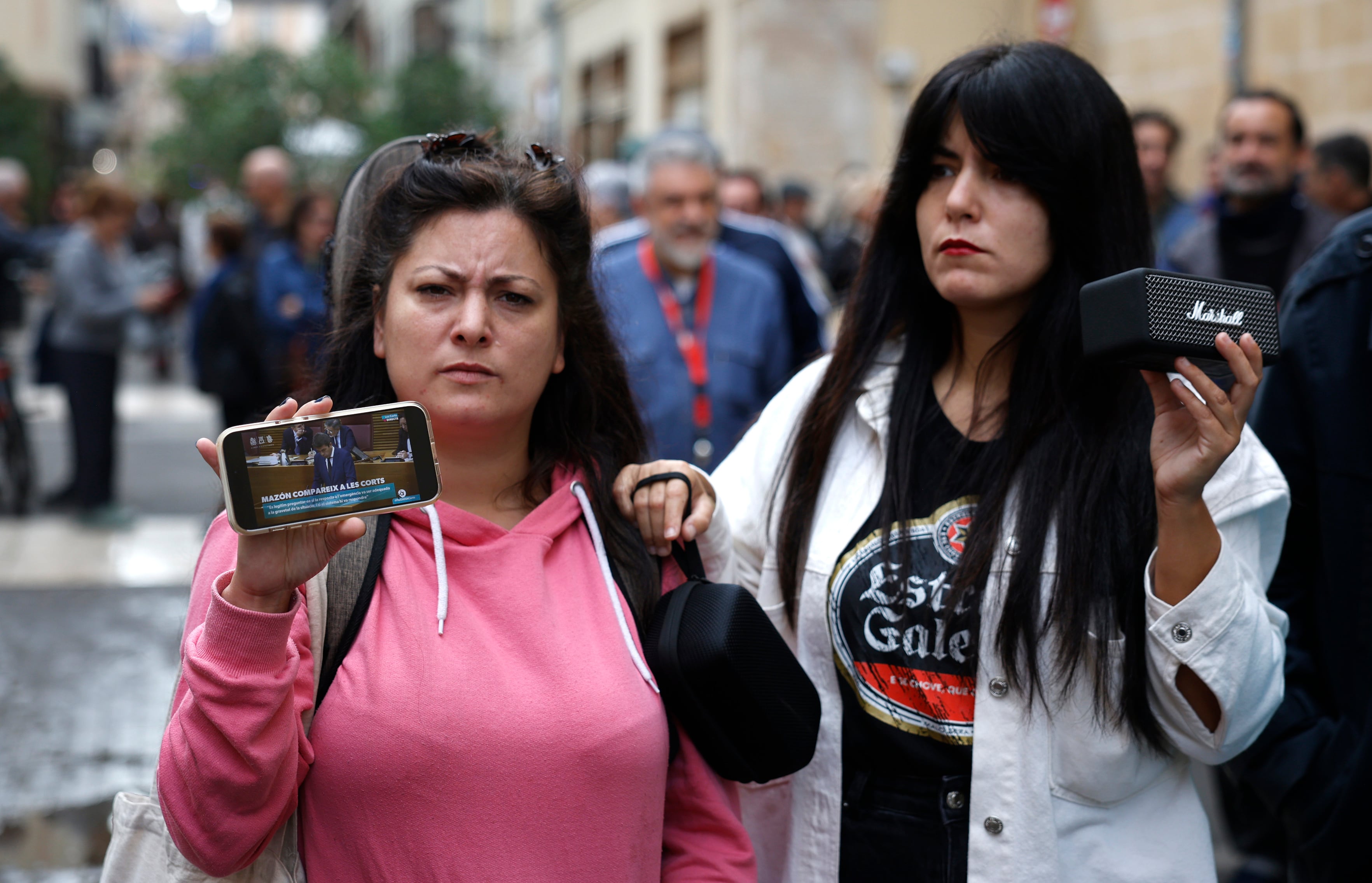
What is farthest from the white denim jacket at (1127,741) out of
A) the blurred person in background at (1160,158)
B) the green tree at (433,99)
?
the green tree at (433,99)

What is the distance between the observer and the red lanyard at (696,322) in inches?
194

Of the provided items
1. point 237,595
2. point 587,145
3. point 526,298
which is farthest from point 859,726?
point 587,145

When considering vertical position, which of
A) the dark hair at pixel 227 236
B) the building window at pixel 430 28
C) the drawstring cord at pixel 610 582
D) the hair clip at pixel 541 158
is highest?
the building window at pixel 430 28

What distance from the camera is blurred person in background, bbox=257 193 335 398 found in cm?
756

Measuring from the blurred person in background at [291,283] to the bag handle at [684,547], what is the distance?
5.42 meters

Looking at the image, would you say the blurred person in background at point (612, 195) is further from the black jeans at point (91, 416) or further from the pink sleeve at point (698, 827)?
the pink sleeve at point (698, 827)

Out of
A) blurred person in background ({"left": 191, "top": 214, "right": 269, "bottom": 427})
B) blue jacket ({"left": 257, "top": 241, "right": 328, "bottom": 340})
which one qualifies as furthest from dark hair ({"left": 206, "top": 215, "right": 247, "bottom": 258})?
blue jacket ({"left": 257, "top": 241, "right": 328, "bottom": 340})

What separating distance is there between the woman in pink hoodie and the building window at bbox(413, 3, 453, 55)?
3448cm

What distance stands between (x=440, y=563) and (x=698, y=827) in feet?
1.97

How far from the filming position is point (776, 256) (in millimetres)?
6219

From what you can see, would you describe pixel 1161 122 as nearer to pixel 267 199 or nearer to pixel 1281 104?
pixel 1281 104

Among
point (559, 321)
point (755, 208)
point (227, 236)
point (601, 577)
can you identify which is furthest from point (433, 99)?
point (601, 577)

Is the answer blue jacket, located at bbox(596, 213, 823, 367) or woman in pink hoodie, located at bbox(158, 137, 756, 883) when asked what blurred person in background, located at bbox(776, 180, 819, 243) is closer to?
blue jacket, located at bbox(596, 213, 823, 367)

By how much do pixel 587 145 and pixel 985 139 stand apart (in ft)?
76.6
